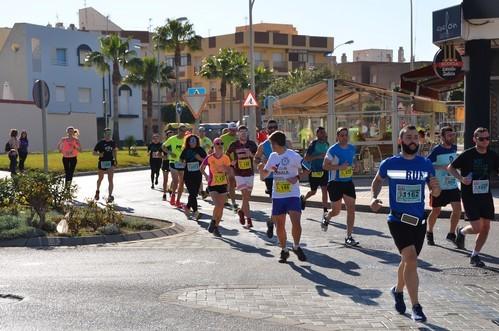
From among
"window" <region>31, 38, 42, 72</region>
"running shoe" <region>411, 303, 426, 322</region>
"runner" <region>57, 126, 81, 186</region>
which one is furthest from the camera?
"window" <region>31, 38, 42, 72</region>

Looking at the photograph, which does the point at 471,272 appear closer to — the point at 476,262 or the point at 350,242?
the point at 476,262

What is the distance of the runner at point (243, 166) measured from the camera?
13.6 meters

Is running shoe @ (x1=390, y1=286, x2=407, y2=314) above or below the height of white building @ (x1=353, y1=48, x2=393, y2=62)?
below

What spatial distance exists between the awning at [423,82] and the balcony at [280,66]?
202 feet

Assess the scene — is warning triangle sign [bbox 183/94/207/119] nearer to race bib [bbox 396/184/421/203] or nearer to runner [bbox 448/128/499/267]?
runner [bbox 448/128/499/267]

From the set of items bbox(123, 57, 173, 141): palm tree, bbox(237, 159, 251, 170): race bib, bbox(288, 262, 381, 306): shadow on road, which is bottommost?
bbox(288, 262, 381, 306): shadow on road

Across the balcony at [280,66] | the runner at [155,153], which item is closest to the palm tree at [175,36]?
the balcony at [280,66]

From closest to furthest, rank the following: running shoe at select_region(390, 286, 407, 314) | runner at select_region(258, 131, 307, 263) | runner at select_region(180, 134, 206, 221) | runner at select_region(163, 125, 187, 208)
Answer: running shoe at select_region(390, 286, 407, 314) → runner at select_region(258, 131, 307, 263) → runner at select_region(180, 134, 206, 221) → runner at select_region(163, 125, 187, 208)

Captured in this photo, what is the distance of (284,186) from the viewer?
32.8 ft

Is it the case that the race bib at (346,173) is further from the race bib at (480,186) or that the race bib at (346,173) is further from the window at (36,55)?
the window at (36,55)

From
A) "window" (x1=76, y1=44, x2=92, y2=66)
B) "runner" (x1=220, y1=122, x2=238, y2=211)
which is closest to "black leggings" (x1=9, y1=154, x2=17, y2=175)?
"runner" (x1=220, y1=122, x2=238, y2=211)

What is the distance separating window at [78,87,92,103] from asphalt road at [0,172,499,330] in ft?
180

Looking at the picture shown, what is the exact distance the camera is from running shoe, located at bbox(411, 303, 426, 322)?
685 centimetres

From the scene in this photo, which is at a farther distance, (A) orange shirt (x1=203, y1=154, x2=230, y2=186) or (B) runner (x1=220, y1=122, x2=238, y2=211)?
(B) runner (x1=220, y1=122, x2=238, y2=211)
